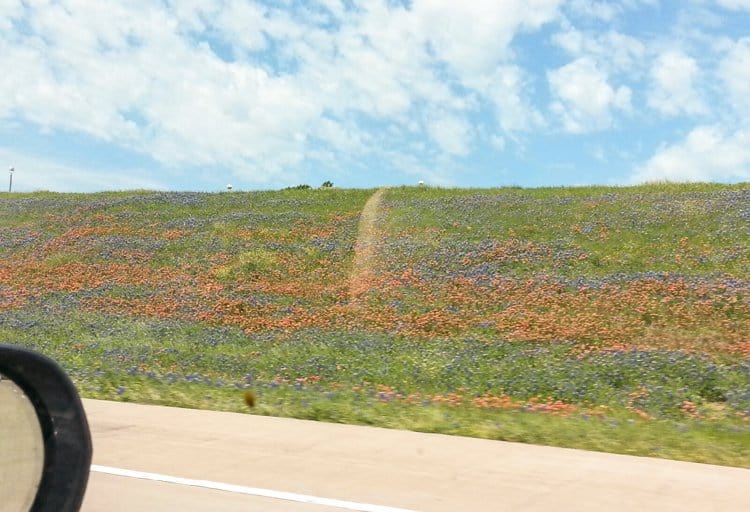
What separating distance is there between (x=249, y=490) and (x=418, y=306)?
50.8 ft

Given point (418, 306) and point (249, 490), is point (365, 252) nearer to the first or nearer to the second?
point (418, 306)

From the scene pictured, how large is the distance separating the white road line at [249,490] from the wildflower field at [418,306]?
2857 mm

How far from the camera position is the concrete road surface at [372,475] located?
5535mm

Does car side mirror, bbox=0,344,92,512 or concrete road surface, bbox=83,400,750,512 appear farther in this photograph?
concrete road surface, bbox=83,400,750,512

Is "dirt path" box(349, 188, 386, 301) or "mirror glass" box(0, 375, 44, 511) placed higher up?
"dirt path" box(349, 188, 386, 301)

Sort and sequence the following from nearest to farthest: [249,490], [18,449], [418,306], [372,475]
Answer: [18,449]
[249,490]
[372,475]
[418,306]

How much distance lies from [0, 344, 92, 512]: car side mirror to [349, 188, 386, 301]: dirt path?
1931 centimetres

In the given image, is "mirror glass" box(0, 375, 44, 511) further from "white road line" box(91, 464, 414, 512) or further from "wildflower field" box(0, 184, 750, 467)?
"wildflower field" box(0, 184, 750, 467)

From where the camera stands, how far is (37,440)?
3311 mm

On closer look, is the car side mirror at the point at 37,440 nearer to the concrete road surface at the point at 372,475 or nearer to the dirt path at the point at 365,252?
the concrete road surface at the point at 372,475

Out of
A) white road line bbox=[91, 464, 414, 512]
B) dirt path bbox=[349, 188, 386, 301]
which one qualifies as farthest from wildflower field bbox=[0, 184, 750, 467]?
white road line bbox=[91, 464, 414, 512]

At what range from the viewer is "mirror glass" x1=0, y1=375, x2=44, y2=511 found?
128 inches

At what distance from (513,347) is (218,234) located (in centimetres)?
1918

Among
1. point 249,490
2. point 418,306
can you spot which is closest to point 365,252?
point 418,306
